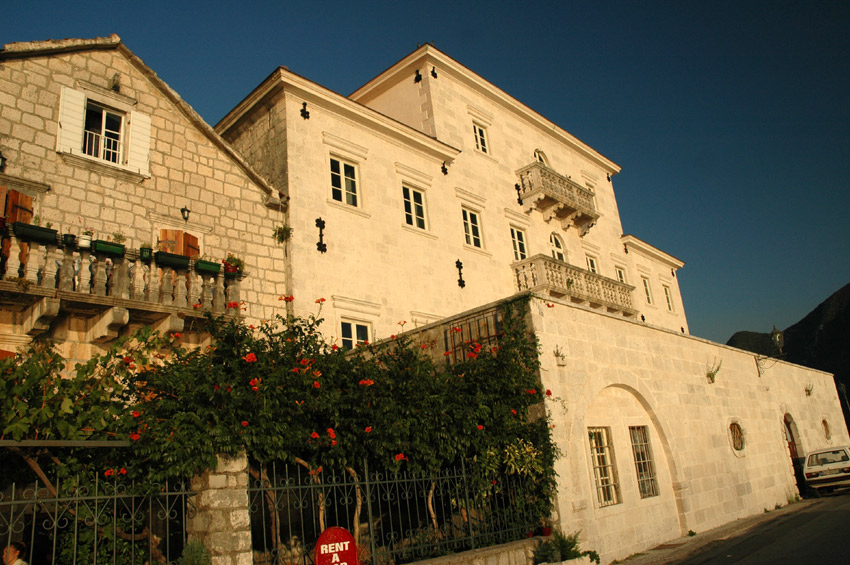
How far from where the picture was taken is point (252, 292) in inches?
A: 497

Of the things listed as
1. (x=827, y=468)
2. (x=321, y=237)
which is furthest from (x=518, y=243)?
(x=827, y=468)

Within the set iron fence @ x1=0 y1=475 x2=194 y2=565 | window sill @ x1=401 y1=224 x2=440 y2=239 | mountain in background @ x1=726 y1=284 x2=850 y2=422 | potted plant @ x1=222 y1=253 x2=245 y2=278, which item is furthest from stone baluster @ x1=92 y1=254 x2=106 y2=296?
mountain in background @ x1=726 y1=284 x2=850 y2=422

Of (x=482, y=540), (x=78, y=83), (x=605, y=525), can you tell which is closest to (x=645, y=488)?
(x=605, y=525)

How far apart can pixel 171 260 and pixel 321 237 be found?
3.91m

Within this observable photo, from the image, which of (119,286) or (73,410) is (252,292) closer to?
(119,286)

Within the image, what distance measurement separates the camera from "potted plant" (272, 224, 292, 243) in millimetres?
13375

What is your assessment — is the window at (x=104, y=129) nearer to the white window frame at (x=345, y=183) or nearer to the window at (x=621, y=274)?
the white window frame at (x=345, y=183)

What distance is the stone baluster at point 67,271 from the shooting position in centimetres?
946

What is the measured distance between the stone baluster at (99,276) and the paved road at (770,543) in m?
9.60

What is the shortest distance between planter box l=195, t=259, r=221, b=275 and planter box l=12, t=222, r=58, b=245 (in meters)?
2.29

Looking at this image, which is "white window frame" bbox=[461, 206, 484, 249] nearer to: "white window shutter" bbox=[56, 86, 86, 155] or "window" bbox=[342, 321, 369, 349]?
"window" bbox=[342, 321, 369, 349]

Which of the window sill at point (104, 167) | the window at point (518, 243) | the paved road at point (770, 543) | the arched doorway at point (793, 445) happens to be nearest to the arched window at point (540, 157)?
the window at point (518, 243)

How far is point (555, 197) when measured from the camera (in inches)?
839

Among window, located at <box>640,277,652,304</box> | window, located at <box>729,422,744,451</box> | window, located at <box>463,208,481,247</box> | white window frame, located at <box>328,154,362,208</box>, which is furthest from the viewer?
window, located at <box>640,277,652,304</box>
